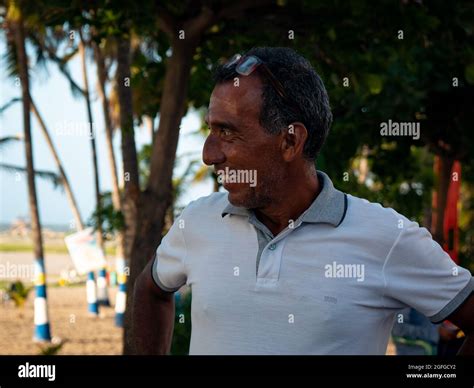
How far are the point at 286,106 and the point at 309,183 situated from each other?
9.5 inches

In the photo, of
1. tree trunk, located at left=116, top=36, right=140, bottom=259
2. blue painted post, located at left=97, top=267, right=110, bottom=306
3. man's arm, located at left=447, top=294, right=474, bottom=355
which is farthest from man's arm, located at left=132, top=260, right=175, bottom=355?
blue painted post, located at left=97, top=267, right=110, bottom=306

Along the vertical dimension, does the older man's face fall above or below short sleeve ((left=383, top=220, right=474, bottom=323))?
above

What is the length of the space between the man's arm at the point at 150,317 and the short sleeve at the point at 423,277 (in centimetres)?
74

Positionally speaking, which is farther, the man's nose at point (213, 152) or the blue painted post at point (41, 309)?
the blue painted post at point (41, 309)

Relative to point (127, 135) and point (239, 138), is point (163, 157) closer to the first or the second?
point (127, 135)

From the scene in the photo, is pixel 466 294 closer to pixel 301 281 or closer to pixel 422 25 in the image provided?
pixel 301 281

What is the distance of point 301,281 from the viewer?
2328 mm

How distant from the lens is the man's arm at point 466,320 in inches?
96.0

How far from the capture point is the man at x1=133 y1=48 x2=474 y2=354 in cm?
232

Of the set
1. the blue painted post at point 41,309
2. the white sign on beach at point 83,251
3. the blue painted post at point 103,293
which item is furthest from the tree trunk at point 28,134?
the blue painted post at point 103,293

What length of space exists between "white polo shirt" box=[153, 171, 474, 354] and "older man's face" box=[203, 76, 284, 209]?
0.25 feet

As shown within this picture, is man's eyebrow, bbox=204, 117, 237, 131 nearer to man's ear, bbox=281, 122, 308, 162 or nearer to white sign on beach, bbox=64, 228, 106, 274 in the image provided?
man's ear, bbox=281, 122, 308, 162

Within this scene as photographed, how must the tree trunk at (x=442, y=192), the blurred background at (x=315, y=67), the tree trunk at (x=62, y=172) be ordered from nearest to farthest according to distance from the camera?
the blurred background at (x=315, y=67) → the tree trunk at (x=442, y=192) → the tree trunk at (x=62, y=172)

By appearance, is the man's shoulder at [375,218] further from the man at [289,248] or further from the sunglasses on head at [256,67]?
the sunglasses on head at [256,67]
